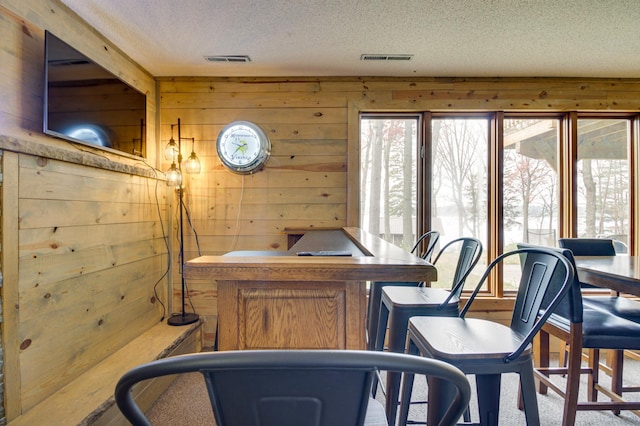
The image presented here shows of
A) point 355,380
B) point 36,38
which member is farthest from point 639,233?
point 36,38

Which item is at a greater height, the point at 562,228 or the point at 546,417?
the point at 562,228

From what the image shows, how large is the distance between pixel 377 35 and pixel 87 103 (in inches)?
76.7

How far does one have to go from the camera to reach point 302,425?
506mm

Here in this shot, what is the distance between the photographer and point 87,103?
204 cm

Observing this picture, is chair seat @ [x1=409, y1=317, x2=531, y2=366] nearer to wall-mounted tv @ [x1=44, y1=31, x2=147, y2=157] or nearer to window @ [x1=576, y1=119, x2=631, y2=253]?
wall-mounted tv @ [x1=44, y1=31, x2=147, y2=157]

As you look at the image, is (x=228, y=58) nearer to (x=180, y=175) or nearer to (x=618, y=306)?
(x=180, y=175)

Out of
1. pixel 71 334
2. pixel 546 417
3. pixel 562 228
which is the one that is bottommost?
pixel 546 417

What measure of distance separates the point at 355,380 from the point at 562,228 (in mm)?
3389

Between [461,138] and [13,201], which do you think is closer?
[13,201]

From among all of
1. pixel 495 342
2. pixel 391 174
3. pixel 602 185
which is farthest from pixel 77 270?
pixel 602 185

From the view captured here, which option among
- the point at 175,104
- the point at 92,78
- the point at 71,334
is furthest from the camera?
the point at 175,104

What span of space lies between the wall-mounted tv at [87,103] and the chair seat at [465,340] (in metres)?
2.15

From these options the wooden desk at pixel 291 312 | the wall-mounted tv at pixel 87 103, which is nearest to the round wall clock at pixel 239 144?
the wall-mounted tv at pixel 87 103

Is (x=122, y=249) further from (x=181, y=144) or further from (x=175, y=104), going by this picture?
(x=175, y=104)
